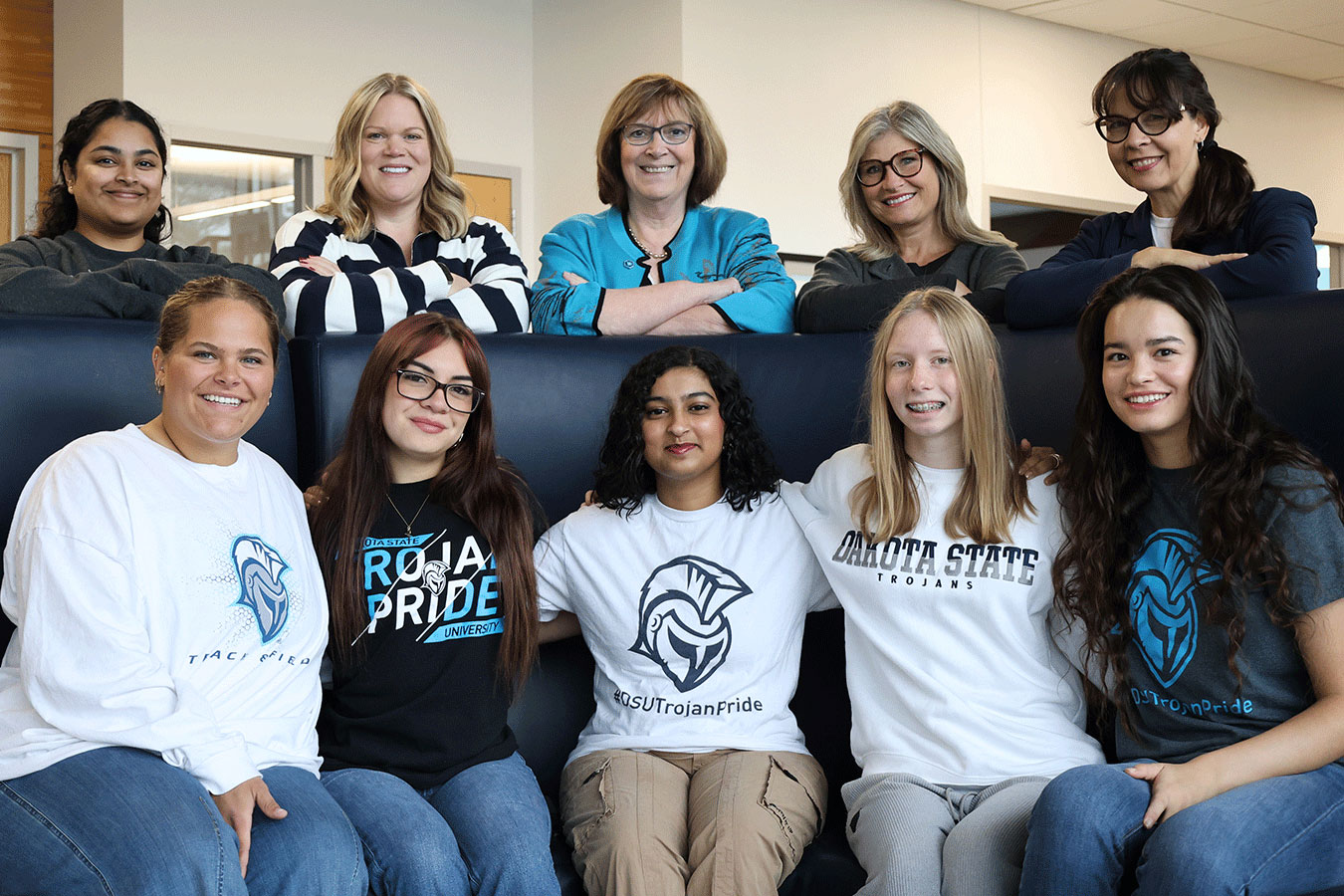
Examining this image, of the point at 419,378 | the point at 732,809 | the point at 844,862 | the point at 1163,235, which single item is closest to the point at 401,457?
the point at 419,378

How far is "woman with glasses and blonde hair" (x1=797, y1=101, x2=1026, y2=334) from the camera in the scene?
265 cm

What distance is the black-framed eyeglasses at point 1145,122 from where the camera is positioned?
235cm

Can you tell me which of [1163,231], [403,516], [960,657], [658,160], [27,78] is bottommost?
[960,657]

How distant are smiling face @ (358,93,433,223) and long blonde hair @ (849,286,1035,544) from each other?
3.58ft

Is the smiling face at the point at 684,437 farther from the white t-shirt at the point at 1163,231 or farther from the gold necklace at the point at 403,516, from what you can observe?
the white t-shirt at the point at 1163,231

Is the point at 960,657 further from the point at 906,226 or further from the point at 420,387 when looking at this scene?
the point at 906,226

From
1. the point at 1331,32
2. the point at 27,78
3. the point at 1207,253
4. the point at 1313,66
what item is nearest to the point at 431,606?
the point at 1207,253

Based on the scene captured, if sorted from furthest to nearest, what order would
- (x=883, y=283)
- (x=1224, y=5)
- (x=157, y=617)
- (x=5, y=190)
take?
(x=1224, y=5), (x=5, y=190), (x=883, y=283), (x=157, y=617)

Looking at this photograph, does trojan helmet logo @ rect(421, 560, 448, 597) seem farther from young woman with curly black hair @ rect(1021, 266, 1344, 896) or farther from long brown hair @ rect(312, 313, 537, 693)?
young woman with curly black hair @ rect(1021, 266, 1344, 896)

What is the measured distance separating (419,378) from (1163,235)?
1.45 metres

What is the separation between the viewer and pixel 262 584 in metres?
1.85

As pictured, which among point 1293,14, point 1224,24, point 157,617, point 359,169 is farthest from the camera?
point 1224,24

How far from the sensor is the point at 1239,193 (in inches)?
91.5

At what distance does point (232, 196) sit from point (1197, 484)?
188 inches
